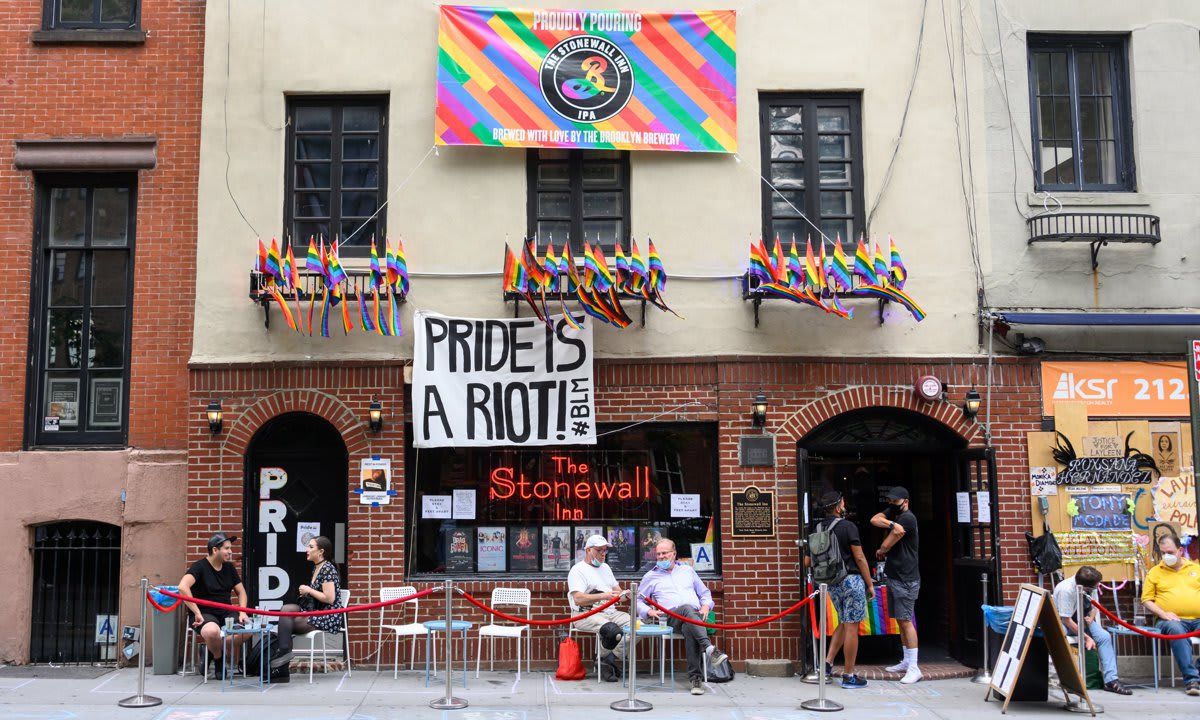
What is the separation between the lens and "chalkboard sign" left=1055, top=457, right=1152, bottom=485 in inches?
445

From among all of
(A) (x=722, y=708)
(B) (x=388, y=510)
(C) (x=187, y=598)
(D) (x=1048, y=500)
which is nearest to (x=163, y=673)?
(C) (x=187, y=598)

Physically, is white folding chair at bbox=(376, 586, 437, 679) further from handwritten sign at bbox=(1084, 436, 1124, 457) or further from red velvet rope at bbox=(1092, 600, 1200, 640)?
handwritten sign at bbox=(1084, 436, 1124, 457)

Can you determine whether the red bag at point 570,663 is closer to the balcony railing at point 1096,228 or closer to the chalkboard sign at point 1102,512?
the chalkboard sign at point 1102,512

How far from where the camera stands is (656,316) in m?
11.6

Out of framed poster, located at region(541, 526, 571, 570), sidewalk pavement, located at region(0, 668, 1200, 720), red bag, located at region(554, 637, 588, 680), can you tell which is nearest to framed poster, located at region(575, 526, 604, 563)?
framed poster, located at region(541, 526, 571, 570)

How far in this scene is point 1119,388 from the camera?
A: 37.7ft

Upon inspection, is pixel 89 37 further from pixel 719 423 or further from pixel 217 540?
pixel 719 423

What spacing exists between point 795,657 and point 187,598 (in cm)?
589

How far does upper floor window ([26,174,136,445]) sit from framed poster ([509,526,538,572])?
4338 mm

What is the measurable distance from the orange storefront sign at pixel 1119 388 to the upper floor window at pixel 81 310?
388 inches

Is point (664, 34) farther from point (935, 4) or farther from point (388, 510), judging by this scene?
point (388, 510)

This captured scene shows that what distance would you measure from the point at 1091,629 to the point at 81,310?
10875mm

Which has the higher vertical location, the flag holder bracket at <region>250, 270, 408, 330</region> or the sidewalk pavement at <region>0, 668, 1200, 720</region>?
the flag holder bracket at <region>250, 270, 408, 330</region>

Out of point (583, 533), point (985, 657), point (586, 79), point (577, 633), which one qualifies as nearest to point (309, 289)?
point (586, 79)
